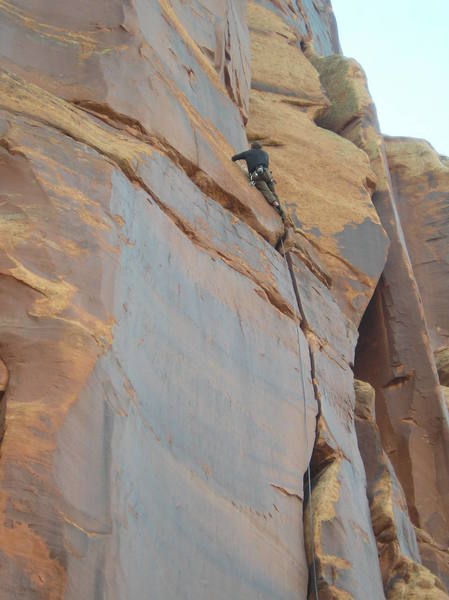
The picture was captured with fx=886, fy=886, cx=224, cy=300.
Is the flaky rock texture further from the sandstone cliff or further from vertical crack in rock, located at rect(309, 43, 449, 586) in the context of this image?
vertical crack in rock, located at rect(309, 43, 449, 586)

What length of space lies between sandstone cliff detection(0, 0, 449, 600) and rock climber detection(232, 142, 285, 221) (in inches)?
8.2

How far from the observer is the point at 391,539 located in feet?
29.5

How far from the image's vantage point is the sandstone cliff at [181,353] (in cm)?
557

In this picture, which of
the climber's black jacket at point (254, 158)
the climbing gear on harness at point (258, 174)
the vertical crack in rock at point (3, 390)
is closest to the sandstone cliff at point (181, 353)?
the vertical crack in rock at point (3, 390)

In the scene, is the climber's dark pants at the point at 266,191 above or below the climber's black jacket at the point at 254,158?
below

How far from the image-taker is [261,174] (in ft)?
35.1

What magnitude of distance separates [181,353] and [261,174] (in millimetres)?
4150

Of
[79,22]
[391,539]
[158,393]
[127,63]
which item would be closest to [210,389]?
[158,393]

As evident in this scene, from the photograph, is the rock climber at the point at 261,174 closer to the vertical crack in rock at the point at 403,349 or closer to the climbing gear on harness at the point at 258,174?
the climbing gear on harness at the point at 258,174

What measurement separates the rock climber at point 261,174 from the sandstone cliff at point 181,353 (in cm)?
21

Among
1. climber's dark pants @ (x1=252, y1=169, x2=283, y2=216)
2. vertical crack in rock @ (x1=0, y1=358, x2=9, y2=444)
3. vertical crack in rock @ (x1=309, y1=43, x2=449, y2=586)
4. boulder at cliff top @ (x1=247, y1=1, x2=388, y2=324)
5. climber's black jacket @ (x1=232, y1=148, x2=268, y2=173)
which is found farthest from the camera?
boulder at cliff top @ (x1=247, y1=1, x2=388, y2=324)

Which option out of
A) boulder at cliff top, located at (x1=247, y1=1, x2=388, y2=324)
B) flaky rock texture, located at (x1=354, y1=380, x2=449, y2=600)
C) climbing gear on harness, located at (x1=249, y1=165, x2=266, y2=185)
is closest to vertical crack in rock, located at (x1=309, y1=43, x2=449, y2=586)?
boulder at cliff top, located at (x1=247, y1=1, x2=388, y2=324)

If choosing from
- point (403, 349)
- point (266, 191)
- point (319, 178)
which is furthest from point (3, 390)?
point (319, 178)

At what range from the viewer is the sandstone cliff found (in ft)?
18.3
